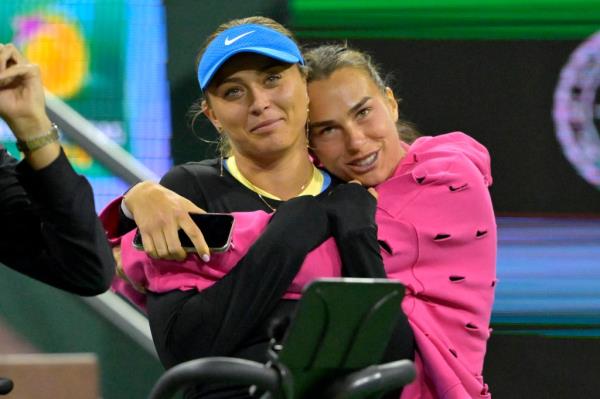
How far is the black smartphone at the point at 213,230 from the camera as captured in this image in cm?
227

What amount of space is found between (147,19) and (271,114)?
1466 millimetres

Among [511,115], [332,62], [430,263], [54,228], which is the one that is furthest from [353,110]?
[511,115]

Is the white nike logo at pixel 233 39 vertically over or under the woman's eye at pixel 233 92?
over

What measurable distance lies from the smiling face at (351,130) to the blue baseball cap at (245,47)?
107 mm

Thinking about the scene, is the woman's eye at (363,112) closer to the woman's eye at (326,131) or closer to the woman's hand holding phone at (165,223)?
the woman's eye at (326,131)

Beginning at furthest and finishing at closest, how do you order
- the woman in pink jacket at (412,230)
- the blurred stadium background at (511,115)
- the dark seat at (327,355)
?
1. the blurred stadium background at (511,115)
2. the woman in pink jacket at (412,230)
3. the dark seat at (327,355)

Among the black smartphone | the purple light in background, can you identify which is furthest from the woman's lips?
the purple light in background

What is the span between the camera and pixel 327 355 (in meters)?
1.75

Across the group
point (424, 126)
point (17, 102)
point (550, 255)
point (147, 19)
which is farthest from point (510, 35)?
point (17, 102)

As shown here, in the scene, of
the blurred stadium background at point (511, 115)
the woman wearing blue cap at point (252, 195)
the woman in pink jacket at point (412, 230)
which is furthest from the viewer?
the blurred stadium background at point (511, 115)

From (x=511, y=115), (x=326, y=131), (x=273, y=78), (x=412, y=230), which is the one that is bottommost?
(x=511, y=115)

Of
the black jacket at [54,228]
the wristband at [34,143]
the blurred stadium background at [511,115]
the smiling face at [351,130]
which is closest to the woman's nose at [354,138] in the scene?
the smiling face at [351,130]

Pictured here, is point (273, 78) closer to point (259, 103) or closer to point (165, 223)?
point (259, 103)

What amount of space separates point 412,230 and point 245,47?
50cm
